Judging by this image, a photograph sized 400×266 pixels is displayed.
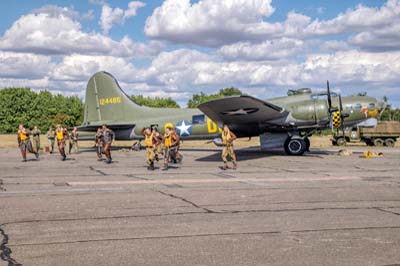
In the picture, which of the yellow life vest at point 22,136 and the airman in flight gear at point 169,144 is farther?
the yellow life vest at point 22,136

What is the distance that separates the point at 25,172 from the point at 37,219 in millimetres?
9260

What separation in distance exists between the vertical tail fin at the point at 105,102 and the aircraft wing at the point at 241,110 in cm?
850

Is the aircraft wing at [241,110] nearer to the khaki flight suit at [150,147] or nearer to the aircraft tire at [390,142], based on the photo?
the khaki flight suit at [150,147]

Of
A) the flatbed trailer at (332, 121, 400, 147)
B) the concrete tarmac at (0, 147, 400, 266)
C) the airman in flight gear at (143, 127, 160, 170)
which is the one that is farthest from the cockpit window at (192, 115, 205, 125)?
the flatbed trailer at (332, 121, 400, 147)

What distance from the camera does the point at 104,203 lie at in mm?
10078

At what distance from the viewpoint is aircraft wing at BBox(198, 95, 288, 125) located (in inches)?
817

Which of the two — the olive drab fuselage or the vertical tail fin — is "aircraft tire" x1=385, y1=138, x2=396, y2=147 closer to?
the olive drab fuselage

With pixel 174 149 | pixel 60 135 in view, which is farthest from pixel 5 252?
pixel 60 135

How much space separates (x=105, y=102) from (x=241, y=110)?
1163cm

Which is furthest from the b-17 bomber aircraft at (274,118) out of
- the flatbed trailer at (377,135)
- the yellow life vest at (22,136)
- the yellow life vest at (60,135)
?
the flatbed trailer at (377,135)

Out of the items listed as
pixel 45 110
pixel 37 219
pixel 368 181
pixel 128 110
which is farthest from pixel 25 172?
pixel 45 110

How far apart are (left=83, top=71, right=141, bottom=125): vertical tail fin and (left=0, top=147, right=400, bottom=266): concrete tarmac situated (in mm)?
14834

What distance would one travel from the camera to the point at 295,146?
2434 cm

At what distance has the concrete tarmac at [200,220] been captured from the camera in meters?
6.07
